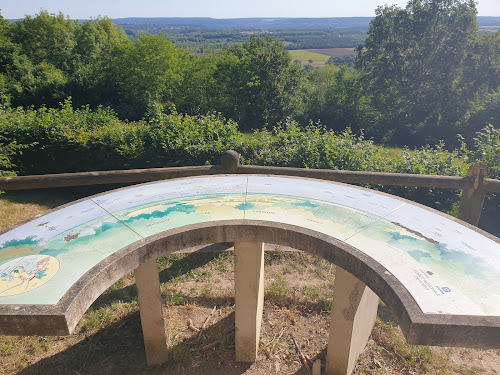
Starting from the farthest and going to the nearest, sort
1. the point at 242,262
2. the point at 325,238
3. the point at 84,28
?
the point at 84,28, the point at 242,262, the point at 325,238

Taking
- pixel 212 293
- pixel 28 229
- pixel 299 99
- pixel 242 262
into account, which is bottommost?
pixel 299 99

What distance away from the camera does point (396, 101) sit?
27.5m

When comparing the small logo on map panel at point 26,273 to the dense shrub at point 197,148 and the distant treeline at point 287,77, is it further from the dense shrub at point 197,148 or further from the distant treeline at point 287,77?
the distant treeline at point 287,77

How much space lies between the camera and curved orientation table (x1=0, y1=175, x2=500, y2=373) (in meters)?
2.34

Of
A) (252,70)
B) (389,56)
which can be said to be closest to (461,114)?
(389,56)

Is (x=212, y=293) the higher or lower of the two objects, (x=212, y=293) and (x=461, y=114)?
the higher

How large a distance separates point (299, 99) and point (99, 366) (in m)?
29.3

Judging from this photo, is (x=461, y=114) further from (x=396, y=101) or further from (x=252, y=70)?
(x=252, y=70)

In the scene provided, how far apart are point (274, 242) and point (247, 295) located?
89 cm

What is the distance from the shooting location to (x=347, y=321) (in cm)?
370

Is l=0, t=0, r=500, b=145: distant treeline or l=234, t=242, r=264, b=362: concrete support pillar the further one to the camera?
l=0, t=0, r=500, b=145: distant treeline

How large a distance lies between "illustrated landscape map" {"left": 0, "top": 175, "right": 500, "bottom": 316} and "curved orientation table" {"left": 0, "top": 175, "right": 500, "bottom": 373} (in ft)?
0.03

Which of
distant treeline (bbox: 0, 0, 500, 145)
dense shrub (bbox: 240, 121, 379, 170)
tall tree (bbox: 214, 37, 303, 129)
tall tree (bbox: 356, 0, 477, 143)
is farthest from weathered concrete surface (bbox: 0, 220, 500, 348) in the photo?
tall tree (bbox: 214, 37, 303, 129)

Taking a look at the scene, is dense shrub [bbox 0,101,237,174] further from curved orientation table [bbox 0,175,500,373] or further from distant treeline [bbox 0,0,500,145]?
distant treeline [bbox 0,0,500,145]
